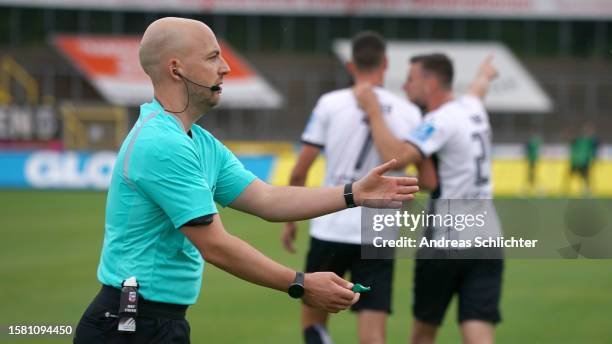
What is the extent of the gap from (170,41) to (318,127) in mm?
3032

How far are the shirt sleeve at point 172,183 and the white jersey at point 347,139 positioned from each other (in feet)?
9.56

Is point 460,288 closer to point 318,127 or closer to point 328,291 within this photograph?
point 318,127

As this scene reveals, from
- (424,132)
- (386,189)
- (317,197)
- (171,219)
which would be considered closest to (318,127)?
(424,132)

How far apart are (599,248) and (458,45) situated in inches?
1602

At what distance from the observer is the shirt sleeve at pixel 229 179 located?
14.3 feet

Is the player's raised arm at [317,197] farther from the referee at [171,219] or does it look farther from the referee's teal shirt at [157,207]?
the referee's teal shirt at [157,207]

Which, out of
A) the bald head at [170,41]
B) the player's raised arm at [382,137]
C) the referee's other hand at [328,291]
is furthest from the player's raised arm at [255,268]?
the player's raised arm at [382,137]

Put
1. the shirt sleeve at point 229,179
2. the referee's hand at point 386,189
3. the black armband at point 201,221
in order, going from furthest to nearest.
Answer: the shirt sleeve at point 229,179 → the referee's hand at point 386,189 → the black armband at point 201,221

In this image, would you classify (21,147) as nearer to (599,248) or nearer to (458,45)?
(458,45)

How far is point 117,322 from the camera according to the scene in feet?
12.8

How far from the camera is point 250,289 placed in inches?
460

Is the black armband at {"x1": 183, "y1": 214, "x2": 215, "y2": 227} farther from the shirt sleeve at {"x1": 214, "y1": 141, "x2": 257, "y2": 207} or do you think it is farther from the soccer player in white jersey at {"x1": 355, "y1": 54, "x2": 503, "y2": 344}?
the soccer player in white jersey at {"x1": 355, "y1": 54, "x2": 503, "y2": 344}

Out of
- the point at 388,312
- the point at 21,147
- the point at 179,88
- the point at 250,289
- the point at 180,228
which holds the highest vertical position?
the point at 179,88

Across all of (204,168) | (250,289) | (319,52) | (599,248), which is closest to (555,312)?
(250,289)
